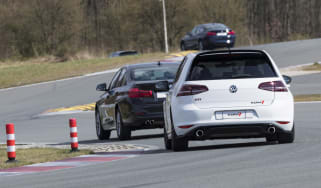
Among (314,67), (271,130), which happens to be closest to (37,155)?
(271,130)

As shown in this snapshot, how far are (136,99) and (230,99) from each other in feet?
15.4

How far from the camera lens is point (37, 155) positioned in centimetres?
1500

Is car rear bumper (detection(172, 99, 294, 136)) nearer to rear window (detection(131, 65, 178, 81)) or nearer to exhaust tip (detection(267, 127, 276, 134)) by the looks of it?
exhaust tip (detection(267, 127, 276, 134))

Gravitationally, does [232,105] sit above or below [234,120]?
above

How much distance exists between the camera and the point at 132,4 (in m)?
84.2

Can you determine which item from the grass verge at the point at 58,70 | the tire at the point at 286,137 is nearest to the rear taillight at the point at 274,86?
the tire at the point at 286,137

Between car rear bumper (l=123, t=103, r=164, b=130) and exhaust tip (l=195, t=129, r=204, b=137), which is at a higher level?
exhaust tip (l=195, t=129, r=204, b=137)

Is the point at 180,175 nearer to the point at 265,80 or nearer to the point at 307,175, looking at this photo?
the point at 307,175

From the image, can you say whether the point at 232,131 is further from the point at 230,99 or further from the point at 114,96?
the point at 114,96

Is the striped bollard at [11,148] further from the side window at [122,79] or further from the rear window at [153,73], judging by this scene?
the side window at [122,79]

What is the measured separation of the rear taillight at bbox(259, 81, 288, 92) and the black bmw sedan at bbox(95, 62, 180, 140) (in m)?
4.53

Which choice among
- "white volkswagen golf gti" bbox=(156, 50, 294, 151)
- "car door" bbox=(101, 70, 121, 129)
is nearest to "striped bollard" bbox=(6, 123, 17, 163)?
"white volkswagen golf gti" bbox=(156, 50, 294, 151)

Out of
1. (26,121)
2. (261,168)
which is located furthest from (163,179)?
(26,121)

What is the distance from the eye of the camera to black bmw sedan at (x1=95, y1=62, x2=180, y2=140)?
56.2 ft
